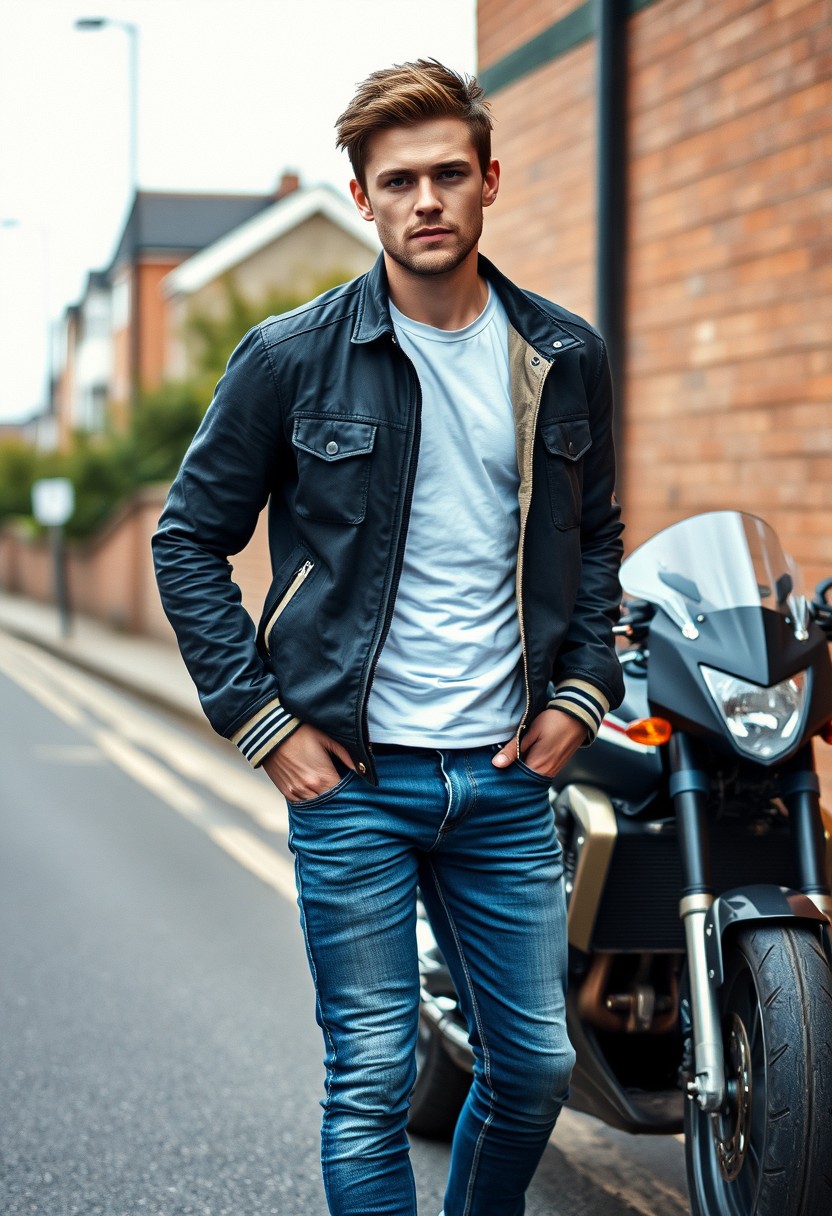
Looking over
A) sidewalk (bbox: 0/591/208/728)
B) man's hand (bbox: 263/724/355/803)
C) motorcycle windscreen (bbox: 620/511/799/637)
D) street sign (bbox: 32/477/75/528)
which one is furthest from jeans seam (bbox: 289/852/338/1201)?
street sign (bbox: 32/477/75/528)

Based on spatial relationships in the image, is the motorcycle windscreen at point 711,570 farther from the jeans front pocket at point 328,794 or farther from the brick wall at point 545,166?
the brick wall at point 545,166

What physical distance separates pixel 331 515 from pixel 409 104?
61cm

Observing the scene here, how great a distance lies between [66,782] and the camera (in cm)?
932

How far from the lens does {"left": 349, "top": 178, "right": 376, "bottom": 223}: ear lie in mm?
2492

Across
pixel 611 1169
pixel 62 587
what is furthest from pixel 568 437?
pixel 62 587

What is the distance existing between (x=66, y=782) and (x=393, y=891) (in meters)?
7.21

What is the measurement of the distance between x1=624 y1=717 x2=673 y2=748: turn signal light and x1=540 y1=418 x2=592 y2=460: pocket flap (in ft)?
1.67

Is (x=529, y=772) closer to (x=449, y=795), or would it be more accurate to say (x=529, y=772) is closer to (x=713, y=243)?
(x=449, y=795)

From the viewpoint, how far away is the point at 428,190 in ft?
7.76

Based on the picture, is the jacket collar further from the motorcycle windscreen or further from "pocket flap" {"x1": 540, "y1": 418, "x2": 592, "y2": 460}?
the motorcycle windscreen

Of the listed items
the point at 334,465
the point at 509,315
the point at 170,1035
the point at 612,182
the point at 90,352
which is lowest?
the point at 170,1035

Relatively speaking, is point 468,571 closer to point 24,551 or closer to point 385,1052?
point 385,1052

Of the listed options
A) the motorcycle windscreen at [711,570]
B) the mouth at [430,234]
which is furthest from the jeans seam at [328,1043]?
the mouth at [430,234]

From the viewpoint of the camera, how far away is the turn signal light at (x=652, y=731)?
276 centimetres
